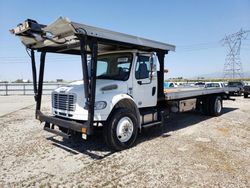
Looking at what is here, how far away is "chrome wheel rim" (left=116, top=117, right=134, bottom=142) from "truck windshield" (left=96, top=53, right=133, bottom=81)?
43.5 inches

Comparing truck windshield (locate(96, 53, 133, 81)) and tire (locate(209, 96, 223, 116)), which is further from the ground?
truck windshield (locate(96, 53, 133, 81))

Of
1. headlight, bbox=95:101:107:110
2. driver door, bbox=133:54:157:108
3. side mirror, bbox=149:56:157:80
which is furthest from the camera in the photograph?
side mirror, bbox=149:56:157:80

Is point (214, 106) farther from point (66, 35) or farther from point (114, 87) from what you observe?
point (66, 35)

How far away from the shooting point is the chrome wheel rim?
5242 millimetres

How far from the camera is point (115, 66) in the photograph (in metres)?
6.10

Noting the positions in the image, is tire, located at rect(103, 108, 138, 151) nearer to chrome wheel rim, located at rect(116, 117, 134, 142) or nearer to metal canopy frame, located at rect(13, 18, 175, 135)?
chrome wheel rim, located at rect(116, 117, 134, 142)

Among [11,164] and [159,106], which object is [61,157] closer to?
[11,164]

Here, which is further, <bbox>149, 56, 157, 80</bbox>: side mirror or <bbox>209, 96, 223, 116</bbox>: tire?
<bbox>209, 96, 223, 116</bbox>: tire

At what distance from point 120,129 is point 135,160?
867 mm

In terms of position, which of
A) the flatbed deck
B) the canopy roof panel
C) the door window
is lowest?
the flatbed deck

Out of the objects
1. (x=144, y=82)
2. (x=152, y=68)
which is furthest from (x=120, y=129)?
(x=152, y=68)

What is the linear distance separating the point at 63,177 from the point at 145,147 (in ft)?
7.48

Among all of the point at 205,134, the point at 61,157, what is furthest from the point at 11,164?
the point at 205,134

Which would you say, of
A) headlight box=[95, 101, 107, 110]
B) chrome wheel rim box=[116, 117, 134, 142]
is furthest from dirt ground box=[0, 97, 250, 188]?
headlight box=[95, 101, 107, 110]
